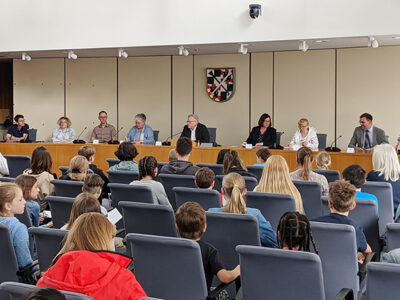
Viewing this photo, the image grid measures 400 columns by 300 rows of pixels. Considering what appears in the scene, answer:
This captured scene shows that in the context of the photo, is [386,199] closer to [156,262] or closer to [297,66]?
[156,262]

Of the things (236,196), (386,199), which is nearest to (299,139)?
(386,199)

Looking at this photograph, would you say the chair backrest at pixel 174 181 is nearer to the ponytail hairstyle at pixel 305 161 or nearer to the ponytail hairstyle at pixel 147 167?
the ponytail hairstyle at pixel 147 167

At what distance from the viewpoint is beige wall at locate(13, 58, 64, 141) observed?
14812 millimetres

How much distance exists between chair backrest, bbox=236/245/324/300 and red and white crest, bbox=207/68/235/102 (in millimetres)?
9912

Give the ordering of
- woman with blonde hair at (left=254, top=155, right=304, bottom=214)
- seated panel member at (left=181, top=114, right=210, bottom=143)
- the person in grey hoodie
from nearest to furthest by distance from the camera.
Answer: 1. woman with blonde hair at (left=254, top=155, right=304, bottom=214)
2. the person in grey hoodie
3. seated panel member at (left=181, top=114, right=210, bottom=143)

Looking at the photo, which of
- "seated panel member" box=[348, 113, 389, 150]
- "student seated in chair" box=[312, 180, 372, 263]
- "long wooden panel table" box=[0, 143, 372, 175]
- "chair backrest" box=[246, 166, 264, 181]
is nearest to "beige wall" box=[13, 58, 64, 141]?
"long wooden panel table" box=[0, 143, 372, 175]

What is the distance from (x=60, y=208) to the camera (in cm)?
507

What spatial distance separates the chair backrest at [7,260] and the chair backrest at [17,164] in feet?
17.8

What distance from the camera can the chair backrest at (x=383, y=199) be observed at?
5770 millimetres

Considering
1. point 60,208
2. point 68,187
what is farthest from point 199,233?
point 68,187

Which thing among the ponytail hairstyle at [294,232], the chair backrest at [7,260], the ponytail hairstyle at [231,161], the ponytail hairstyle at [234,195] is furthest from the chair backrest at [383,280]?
the ponytail hairstyle at [231,161]

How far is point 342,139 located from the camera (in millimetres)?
12109

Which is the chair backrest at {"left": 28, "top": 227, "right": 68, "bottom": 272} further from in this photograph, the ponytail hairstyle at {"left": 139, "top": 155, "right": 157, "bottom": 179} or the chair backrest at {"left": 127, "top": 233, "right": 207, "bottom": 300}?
the ponytail hairstyle at {"left": 139, "top": 155, "right": 157, "bottom": 179}

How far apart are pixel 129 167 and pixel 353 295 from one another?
14.4ft
